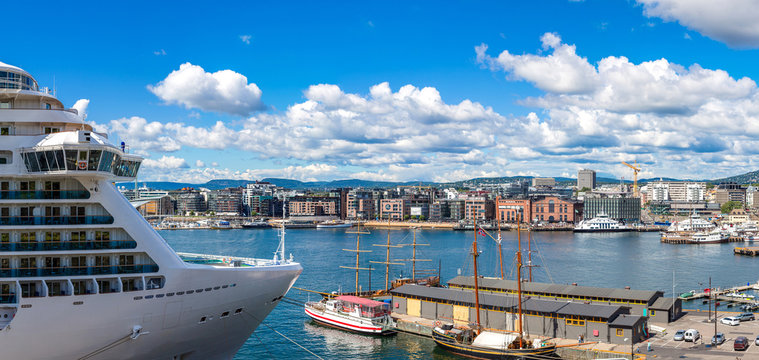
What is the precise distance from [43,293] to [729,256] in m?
83.1

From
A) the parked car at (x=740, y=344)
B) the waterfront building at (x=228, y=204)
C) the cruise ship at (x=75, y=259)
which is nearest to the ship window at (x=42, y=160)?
the cruise ship at (x=75, y=259)

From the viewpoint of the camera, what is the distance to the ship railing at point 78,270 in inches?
574

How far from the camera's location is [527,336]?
1174 inches

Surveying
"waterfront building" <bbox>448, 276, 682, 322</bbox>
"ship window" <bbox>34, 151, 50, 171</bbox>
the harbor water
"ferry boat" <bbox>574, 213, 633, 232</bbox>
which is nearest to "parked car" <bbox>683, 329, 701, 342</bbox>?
"waterfront building" <bbox>448, 276, 682, 322</bbox>

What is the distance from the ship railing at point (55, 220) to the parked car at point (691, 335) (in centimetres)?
2518

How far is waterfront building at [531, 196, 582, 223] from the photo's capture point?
150 meters

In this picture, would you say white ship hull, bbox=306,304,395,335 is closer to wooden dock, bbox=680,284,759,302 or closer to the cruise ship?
the cruise ship

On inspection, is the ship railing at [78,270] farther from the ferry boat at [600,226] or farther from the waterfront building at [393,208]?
the waterfront building at [393,208]

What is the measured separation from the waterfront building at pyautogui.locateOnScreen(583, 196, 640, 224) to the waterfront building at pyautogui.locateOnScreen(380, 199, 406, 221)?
1823 inches

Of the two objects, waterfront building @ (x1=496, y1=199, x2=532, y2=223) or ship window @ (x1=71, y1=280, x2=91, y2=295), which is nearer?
ship window @ (x1=71, y1=280, x2=91, y2=295)

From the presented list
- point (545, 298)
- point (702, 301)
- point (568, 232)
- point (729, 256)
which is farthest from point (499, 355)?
point (568, 232)

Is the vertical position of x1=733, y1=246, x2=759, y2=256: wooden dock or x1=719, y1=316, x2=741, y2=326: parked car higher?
Answer: x1=719, y1=316, x2=741, y2=326: parked car

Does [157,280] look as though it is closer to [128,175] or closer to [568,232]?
[128,175]

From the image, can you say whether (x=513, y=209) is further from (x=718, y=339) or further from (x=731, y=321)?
(x=718, y=339)
